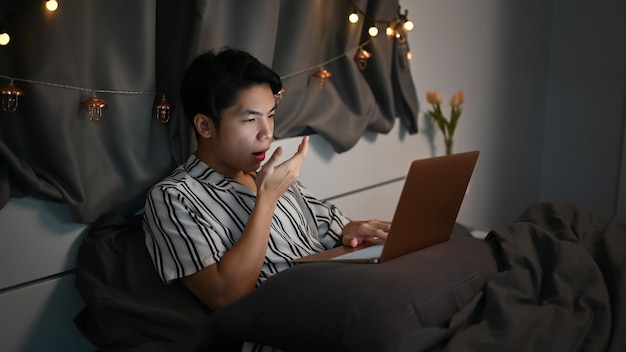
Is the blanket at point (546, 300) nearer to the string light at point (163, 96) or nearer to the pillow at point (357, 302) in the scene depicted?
the pillow at point (357, 302)

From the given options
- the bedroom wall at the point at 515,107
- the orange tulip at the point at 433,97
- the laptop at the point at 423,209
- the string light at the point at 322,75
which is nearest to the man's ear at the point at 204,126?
the laptop at the point at 423,209

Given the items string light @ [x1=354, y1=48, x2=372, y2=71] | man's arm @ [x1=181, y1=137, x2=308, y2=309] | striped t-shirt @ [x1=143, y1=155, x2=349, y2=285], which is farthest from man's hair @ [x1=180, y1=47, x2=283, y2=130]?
string light @ [x1=354, y1=48, x2=372, y2=71]

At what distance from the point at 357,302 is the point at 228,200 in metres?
0.53

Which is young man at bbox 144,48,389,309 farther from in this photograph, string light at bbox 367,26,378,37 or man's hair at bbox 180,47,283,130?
string light at bbox 367,26,378,37

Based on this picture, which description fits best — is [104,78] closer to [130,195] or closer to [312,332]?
[130,195]

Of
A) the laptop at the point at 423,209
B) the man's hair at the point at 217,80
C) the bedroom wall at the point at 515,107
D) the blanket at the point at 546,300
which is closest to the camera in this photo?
the blanket at the point at 546,300

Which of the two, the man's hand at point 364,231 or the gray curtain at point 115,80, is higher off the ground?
the gray curtain at point 115,80

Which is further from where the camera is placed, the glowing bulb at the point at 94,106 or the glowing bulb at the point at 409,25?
the glowing bulb at the point at 409,25

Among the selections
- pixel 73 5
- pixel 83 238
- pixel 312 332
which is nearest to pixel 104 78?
pixel 73 5

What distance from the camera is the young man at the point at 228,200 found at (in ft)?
4.98

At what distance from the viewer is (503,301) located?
1.30 meters

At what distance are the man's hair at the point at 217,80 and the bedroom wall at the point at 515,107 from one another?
83cm

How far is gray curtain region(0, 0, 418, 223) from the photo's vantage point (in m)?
1.47

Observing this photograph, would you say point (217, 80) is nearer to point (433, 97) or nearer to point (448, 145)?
point (433, 97)
